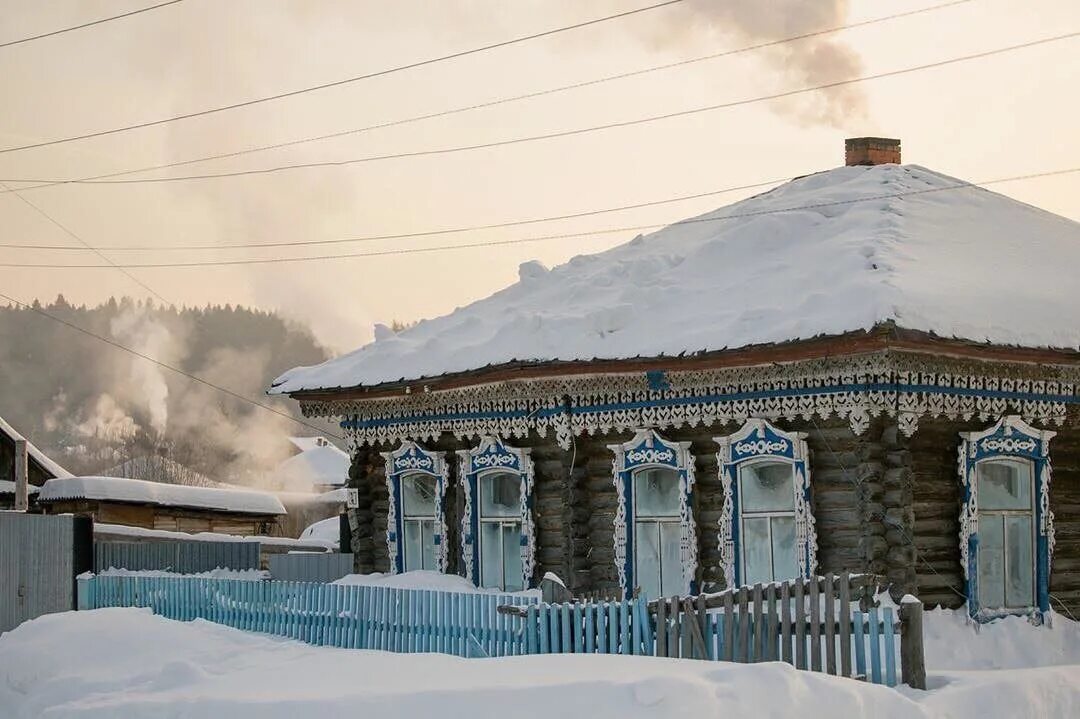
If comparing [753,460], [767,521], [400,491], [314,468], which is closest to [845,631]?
[767,521]

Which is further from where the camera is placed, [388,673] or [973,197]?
[973,197]

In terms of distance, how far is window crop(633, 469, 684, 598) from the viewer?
18344mm

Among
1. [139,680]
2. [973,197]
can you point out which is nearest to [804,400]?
[973,197]

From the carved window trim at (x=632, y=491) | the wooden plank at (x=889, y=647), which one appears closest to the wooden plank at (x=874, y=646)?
the wooden plank at (x=889, y=647)

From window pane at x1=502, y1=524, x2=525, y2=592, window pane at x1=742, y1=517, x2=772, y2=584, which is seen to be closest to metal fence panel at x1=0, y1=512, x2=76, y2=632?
window pane at x1=502, y1=524, x2=525, y2=592

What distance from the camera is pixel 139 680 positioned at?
46.4ft

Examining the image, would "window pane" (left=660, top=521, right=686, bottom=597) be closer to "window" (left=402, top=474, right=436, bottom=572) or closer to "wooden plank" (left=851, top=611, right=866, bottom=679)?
"window" (left=402, top=474, right=436, bottom=572)

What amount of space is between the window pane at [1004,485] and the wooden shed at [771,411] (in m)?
0.02

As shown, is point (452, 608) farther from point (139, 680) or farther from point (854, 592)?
point (854, 592)

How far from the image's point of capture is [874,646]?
40.7 feet

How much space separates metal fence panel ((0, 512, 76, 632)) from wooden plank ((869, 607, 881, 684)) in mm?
14280

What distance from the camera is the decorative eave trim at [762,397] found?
16016mm

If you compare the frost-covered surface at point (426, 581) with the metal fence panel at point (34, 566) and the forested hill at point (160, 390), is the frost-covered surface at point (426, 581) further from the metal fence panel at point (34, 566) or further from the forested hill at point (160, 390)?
the forested hill at point (160, 390)

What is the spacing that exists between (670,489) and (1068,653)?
5.00m
